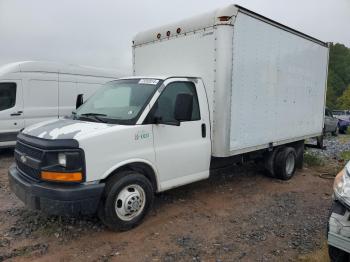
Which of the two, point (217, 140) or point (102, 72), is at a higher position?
point (102, 72)

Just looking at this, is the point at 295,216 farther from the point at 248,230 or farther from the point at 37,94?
the point at 37,94

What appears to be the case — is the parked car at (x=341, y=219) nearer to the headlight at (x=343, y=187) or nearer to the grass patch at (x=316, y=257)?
the headlight at (x=343, y=187)

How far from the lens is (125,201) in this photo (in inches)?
171

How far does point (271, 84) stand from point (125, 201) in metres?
3.79

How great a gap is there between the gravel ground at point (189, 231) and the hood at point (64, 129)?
53.4 inches

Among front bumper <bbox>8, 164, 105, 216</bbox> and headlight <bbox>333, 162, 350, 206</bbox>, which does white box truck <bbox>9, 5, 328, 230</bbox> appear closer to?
front bumper <bbox>8, 164, 105, 216</bbox>

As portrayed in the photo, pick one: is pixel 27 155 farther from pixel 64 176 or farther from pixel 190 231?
pixel 190 231

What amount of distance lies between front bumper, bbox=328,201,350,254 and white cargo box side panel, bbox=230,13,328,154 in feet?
8.03

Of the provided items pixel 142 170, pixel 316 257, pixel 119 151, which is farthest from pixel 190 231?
pixel 316 257

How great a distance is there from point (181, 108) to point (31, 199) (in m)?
2.30

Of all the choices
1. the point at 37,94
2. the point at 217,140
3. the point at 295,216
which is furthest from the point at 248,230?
the point at 37,94

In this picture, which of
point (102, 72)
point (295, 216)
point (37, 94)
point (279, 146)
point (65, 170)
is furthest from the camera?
point (102, 72)

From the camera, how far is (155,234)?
4395 millimetres

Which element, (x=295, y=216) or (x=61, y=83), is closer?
(x=295, y=216)
